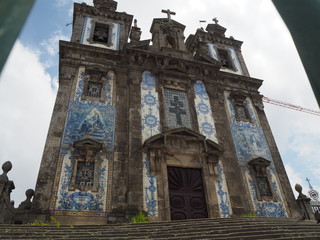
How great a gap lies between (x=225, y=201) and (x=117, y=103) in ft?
20.3

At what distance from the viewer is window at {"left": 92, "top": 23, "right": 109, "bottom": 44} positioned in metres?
14.9

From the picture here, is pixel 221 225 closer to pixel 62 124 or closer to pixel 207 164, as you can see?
pixel 207 164

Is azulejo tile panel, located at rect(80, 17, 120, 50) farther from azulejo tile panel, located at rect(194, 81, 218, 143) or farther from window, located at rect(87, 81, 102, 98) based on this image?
azulejo tile panel, located at rect(194, 81, 218, 143)

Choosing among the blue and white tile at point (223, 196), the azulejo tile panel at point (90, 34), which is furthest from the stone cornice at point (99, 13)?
the blue and white tile at point (223, 196)

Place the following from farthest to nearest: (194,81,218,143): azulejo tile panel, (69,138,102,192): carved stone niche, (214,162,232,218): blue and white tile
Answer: (194,81,218,143): azulejo tile panel
(214,162,232,218): blue and white tile
(69,138,102,192): carved stone niche

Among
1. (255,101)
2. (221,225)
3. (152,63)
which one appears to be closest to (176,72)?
(152,63)

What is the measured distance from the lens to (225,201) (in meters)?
10.6

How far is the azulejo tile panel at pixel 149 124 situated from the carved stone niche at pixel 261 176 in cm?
464

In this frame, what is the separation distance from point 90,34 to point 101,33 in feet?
2.61

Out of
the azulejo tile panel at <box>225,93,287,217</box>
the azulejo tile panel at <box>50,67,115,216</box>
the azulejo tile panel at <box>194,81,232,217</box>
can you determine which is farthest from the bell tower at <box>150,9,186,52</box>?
the azulejo tile panel at <box>50,67,115,216</box>

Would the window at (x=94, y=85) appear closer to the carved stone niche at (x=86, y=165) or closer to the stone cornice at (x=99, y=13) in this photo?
the carved stone niche at (x=86, y=165)

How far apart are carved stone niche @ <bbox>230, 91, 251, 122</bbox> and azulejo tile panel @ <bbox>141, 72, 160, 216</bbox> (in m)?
4.59

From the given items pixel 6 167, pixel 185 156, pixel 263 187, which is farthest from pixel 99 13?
pixel 263 187

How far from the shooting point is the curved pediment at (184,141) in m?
11.0
